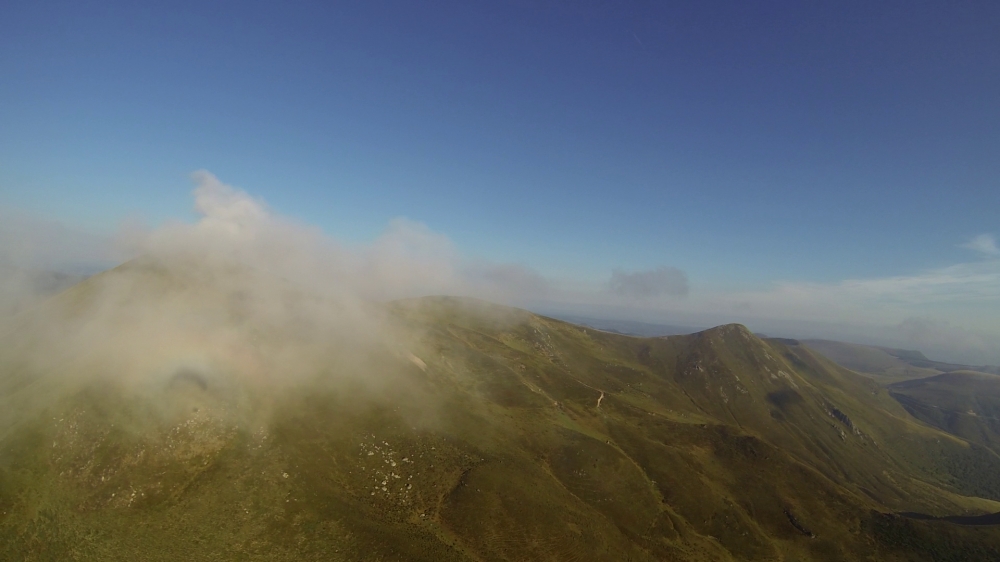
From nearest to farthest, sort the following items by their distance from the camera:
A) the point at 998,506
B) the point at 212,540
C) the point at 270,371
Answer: the point at 212,540 → the point at 270,371 → the point at 998,506

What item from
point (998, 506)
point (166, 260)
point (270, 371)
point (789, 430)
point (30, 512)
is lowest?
point (998, 506)

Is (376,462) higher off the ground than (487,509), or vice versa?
(376,462)

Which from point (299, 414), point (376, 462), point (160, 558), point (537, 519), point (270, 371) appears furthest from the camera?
point (270, 371)

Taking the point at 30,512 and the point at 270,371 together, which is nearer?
the point at 30,512

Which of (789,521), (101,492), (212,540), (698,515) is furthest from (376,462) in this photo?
(789,521)

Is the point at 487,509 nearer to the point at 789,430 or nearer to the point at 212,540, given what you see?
the point at 212,540

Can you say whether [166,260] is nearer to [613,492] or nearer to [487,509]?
[487,509]

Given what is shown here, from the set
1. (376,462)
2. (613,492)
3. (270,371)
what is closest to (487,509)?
(376,462)
